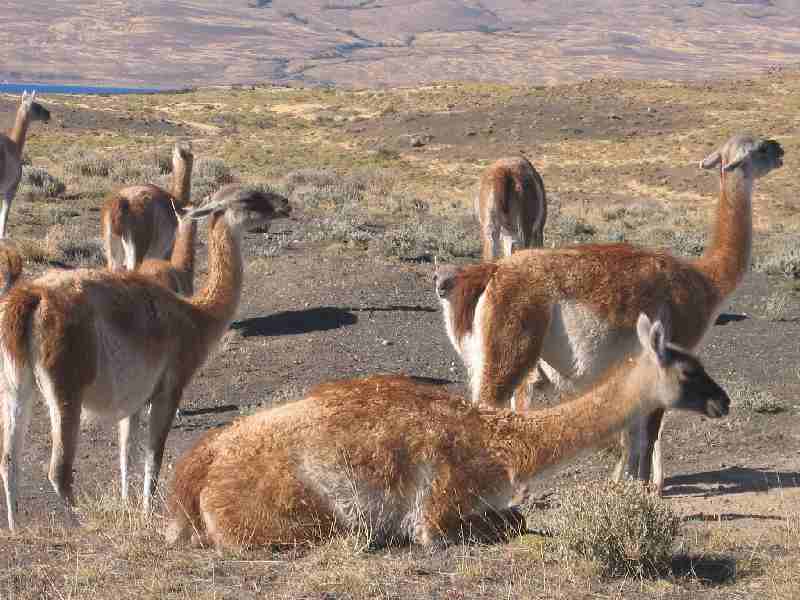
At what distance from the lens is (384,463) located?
492 centimetres

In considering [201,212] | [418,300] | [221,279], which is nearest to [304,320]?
[418,300]

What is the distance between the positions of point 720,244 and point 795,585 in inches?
140

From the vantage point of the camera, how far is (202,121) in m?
48.0

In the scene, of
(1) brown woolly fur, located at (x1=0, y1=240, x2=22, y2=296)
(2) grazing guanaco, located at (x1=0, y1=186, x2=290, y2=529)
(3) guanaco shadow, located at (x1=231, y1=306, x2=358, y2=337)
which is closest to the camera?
(2) grazing guanaco, located at (x1=0, y1=186, x2=290, y2=529)

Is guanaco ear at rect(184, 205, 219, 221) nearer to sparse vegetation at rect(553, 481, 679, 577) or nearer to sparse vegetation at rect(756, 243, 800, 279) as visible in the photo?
sparse vegetation at rect(553, 481, 679, 577)

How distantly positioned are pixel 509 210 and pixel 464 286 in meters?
7.09

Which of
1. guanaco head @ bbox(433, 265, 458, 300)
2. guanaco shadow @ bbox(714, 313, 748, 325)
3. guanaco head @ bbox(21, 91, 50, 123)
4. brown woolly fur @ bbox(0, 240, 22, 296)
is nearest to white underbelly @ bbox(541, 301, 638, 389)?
guanaco head @ bbox(433, 265, 458, 300)

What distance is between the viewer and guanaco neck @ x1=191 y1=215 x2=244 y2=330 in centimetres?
721

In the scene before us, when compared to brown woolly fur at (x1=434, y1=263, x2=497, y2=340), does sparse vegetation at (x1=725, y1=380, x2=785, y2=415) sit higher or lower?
lower

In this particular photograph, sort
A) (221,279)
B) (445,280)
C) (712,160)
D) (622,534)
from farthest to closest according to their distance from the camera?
(712,160), (221,279), (445,280), (622,534)

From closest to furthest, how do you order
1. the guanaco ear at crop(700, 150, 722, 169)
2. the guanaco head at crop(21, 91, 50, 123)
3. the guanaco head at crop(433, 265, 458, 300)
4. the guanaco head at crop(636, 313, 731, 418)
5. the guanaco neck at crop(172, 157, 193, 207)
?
→ the guanaco head at crop(636, 313, 731, 418), the guanaco head at crop(433, 265, 458, 300), the guanaco ear at crop(700, 150, 722, 169), the guanaco neck at crop(172, 157, 193, 207), the guanaco head at crop(21, 91, 50, 123)

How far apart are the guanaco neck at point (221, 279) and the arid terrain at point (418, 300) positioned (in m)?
1.15

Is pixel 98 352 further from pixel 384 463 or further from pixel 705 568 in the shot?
pixel 705 568

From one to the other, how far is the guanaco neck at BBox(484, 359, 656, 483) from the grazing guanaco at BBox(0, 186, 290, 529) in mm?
2174
